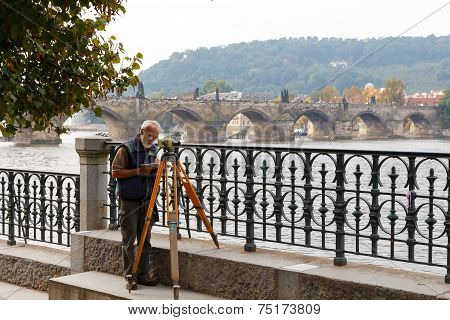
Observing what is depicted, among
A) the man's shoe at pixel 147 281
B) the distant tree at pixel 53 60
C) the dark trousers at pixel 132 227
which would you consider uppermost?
the distant tree at pixel 53 60

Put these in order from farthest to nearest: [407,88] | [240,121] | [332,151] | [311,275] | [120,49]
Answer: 1. [407,88]
2. [240,121]
3. [120,49]
4. [332,151]
5. [311,275]

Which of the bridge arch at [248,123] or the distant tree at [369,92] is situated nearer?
the bridge arch at [248,123]

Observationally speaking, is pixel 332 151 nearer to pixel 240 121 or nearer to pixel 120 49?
pixel 120 49

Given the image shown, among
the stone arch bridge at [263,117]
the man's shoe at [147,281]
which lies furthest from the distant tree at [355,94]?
the man's shoe at [147,281]

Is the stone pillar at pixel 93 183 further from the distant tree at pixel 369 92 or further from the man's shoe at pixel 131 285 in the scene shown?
the distant tree at pixel 369 92

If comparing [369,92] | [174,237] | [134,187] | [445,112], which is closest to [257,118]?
[445,112]

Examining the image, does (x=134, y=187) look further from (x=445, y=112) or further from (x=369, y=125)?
(x=445, y=112)

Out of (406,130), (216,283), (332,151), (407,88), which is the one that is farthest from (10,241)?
(407,88)

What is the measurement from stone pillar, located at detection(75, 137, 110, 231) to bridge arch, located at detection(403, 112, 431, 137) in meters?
82.1

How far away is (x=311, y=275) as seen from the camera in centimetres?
542

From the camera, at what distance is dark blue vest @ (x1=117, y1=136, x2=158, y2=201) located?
6.04 metres

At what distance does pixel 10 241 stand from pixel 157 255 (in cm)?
340

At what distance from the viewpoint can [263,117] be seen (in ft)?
234

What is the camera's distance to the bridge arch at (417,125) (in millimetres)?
87375
